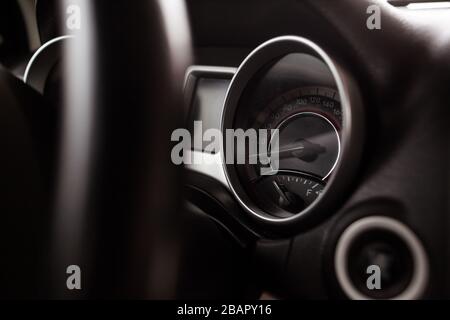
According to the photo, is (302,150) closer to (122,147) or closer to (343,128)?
(343,128)

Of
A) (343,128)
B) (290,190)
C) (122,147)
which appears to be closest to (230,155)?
(290,190)

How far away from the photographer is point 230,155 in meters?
0.91

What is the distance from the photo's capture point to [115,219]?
0.51 m

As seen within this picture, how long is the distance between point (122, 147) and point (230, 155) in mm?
416

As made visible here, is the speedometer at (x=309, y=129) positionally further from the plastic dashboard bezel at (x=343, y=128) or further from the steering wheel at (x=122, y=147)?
the steering wheel at (x=122, y=147)

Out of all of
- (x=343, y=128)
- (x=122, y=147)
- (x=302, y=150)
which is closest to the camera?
(x=122, y=147)

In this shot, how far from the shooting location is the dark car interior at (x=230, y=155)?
1.68 ft

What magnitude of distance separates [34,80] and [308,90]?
631 millimetres

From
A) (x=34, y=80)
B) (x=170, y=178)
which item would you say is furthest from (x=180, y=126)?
(x=34, y=80)

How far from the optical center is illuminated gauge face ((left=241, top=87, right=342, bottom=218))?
878mm

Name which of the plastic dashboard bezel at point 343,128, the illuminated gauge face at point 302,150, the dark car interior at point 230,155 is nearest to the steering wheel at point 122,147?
the dark car interior at point 230,155

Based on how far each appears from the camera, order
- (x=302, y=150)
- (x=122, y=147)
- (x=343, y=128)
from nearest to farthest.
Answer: (x=122, y=147)
(x=343, y=128)
(x=302, y=150)

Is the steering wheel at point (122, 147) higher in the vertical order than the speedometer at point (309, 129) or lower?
lower

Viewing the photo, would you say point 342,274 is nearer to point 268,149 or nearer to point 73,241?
point 268,149
